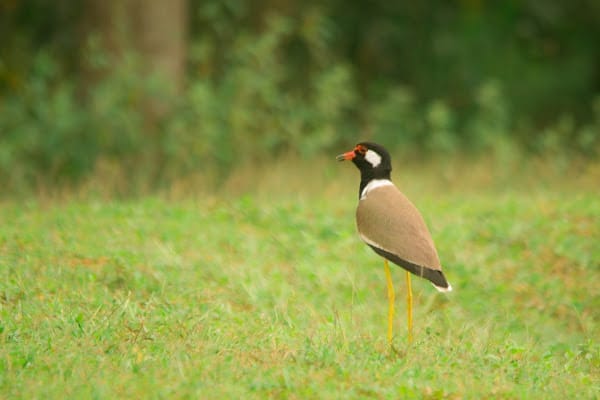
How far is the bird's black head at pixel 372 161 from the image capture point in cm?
660

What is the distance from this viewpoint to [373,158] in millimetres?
6621

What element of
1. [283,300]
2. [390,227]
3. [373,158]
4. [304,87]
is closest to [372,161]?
[373,158]

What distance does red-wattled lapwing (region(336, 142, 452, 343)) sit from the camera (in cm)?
614

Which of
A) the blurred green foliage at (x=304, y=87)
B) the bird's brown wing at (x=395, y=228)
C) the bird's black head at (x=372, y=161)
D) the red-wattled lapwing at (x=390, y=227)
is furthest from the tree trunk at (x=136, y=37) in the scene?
the bird's brown wing at (x=395, y=228)

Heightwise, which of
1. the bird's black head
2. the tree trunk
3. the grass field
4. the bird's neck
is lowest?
the grass field

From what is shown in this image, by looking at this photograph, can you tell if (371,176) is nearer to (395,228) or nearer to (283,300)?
(395,228)

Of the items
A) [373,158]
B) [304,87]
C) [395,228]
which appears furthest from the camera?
[304,87]

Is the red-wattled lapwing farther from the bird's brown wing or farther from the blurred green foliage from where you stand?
the blurred green foliage

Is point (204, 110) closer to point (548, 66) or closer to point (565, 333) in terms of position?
point (565, 333)

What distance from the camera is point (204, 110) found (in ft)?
43.6

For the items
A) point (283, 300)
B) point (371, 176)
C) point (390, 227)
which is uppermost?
point (371, 176)

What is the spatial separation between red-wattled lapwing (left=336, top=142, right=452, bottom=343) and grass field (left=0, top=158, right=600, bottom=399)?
516 mm

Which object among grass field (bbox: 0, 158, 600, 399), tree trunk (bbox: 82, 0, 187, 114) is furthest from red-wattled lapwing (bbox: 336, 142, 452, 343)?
tree trunk (bbox: 82, 0, 187, 114)

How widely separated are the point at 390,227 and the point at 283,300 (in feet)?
5.66
